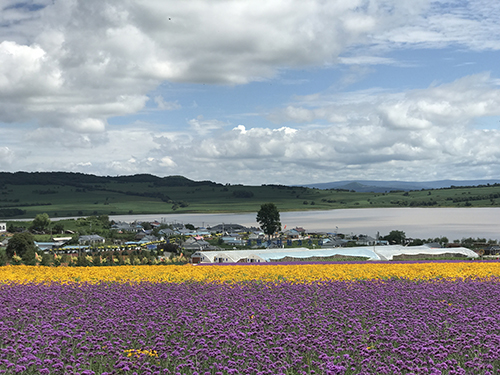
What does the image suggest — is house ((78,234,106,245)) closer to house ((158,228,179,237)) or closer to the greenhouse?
house ((158,228,179,237))

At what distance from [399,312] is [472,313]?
5.89 ft

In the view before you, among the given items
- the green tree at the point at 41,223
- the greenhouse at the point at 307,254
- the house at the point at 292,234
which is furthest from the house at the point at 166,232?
the greenhouse at the point at 307,254

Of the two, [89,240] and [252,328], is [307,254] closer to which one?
[252,328]

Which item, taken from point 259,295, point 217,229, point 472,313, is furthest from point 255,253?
point 217,229

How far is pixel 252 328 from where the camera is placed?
11.5 m

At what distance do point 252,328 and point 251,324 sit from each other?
1.78 ft

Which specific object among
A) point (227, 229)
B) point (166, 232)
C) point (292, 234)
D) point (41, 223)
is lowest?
point (227, 229)

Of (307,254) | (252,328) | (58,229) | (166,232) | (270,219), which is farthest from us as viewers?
(166,232)

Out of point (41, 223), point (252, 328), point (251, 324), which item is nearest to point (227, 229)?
point (41, 223)

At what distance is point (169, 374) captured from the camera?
9.12 m

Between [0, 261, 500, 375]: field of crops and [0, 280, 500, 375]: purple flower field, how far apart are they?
0.14 feet

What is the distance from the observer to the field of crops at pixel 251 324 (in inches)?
366

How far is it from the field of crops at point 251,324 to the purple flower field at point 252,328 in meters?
0.04

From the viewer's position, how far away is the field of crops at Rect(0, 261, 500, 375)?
30.5ft
